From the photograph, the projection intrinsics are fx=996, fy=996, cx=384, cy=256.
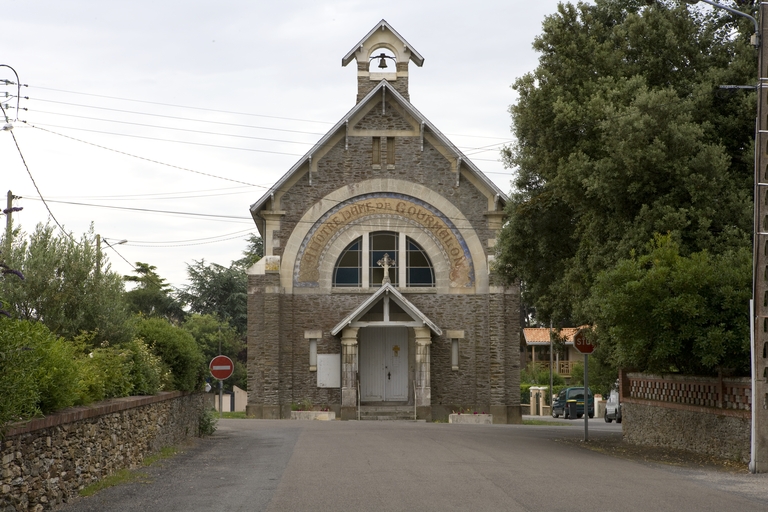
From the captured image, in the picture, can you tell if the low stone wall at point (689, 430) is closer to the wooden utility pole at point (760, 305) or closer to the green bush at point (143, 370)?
the wooden utility pole at point (760, 305)

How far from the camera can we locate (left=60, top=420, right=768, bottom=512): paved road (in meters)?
11.2

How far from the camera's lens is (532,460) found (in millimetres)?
16547

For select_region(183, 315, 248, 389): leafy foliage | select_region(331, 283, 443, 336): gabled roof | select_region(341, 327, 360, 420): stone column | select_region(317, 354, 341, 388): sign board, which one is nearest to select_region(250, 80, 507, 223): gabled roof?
select_region(331, 283, 443, 336): gabled roof

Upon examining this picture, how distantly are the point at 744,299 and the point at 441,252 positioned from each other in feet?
64.8

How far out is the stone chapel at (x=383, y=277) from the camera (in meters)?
34.9

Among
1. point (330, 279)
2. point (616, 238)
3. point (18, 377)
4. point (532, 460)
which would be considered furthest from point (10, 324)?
point (330, 279)

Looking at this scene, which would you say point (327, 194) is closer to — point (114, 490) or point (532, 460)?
point (532, 460)

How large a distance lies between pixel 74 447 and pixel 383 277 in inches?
932

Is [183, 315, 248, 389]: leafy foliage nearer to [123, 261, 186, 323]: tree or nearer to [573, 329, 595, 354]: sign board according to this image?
[123, 261, 186, 323]: tree

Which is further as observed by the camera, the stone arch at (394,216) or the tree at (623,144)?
the stone arch at (394,216)

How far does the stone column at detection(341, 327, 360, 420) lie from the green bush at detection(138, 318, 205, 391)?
39.9 ft

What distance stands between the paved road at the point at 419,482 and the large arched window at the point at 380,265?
1528 centimetres

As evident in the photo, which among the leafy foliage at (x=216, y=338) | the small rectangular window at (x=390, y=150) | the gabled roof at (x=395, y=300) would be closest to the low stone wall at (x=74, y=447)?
the gabled roof at (x=395, y=300)

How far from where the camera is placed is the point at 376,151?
117 feet
